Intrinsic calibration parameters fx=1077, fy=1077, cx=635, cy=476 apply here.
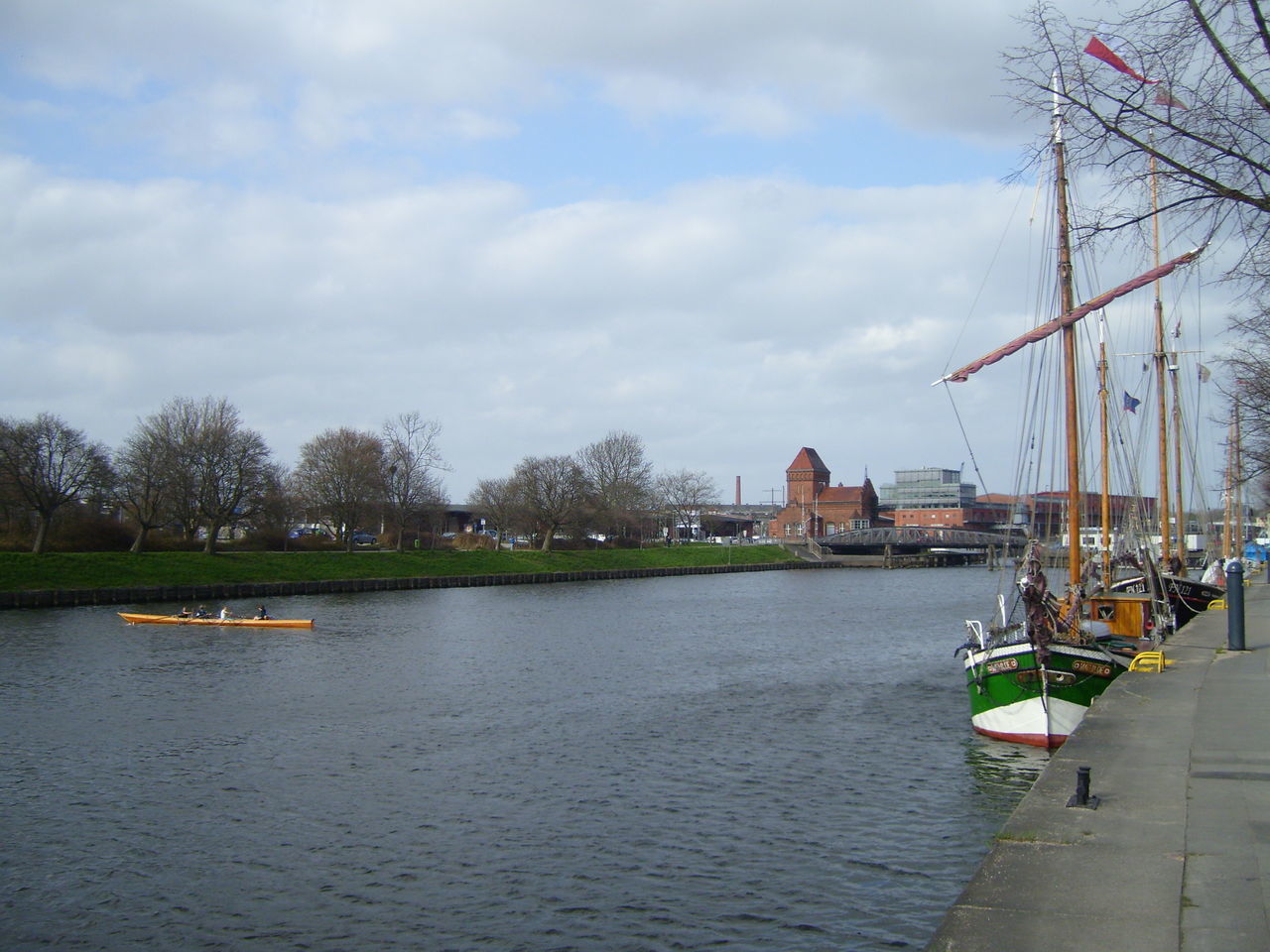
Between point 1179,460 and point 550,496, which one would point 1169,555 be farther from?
point 550,496

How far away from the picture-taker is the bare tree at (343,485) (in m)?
95.2

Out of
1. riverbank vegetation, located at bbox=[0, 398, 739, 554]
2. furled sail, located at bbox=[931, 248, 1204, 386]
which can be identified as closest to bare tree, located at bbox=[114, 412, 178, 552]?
riverbank vegetation, located at bbox=[0, 398, 739, 554]

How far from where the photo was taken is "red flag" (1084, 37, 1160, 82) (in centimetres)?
1095

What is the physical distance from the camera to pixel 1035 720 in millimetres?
23094

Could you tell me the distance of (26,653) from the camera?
1601 inches

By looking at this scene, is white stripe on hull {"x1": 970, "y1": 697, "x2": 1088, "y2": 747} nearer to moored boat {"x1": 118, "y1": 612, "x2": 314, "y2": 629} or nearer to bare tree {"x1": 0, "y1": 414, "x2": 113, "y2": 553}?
moored boat {"x1": 118, "y1": 612, "x2": 314, "y2": 629}

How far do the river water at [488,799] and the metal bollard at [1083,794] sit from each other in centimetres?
319

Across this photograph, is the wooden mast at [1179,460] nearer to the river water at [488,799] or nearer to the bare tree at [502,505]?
the river water at [488,799]

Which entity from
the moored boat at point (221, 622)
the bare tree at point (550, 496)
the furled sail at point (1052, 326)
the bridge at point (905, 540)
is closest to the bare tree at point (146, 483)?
the moored boat at point (221, 622)

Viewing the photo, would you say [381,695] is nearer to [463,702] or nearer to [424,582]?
[463,702]

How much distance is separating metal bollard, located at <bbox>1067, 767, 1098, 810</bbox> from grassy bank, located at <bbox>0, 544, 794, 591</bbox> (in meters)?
63.8

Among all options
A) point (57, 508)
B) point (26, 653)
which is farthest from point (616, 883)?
point (57, 508)

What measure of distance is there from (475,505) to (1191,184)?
4888 inches

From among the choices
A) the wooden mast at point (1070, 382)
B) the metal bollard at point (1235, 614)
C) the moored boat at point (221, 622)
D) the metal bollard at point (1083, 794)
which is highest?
the wooden mast at point (1070, 382)
